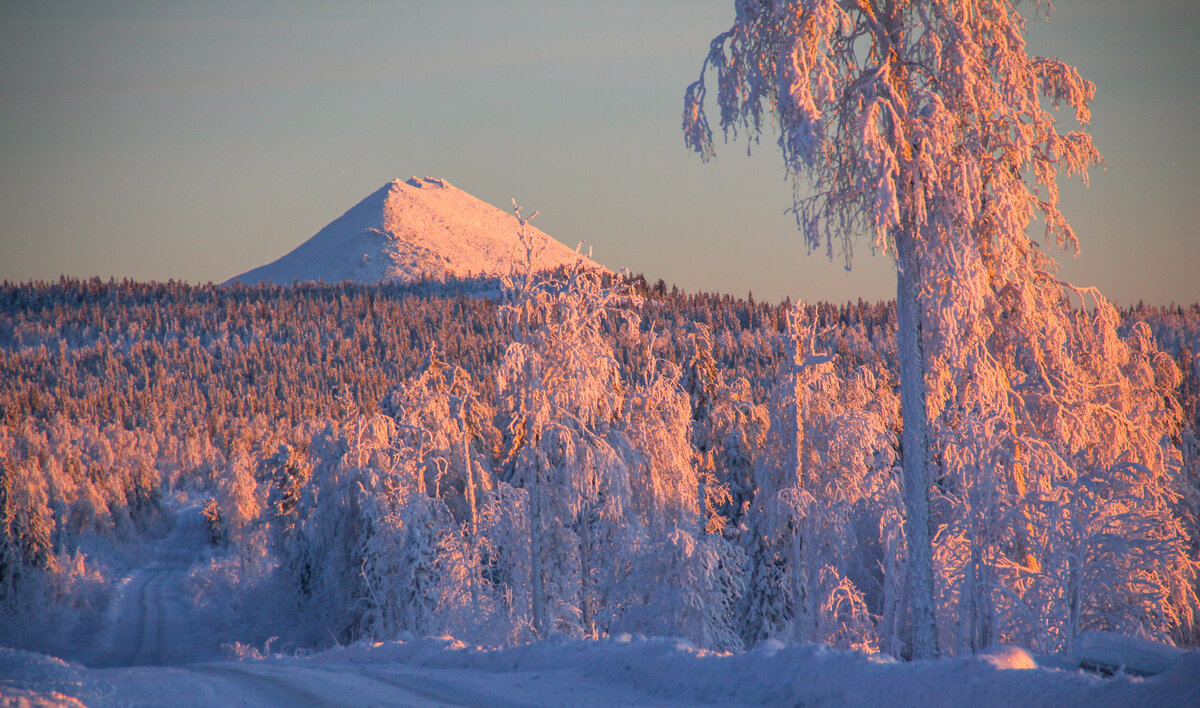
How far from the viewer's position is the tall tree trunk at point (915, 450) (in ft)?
35.3

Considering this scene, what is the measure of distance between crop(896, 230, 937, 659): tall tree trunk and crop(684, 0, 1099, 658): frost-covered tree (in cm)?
2

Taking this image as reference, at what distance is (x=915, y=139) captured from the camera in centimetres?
1055

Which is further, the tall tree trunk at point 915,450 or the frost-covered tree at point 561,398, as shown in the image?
the frost-covered tree at point 561,398

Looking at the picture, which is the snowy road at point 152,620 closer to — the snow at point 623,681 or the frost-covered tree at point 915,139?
the snow at point 623,681

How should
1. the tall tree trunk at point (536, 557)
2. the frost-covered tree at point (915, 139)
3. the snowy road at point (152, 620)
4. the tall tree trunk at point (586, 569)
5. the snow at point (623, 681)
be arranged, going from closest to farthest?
the snow at point (623, 681), the frost-covered tree at point (915, 139), the tall tree trunk at point (536, 557), the tall tree trunk at point (586, 569), the snowy road at point (152, 620)

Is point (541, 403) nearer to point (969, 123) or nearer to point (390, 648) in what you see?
point (390, 648)

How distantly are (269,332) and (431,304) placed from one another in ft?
122

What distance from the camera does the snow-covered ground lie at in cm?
614

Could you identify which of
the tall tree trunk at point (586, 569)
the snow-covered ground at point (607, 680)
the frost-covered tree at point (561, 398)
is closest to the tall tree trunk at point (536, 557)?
the frost-covered tree at point (561, 398)

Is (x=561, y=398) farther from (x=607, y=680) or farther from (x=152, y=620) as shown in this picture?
(x=152, y=620)

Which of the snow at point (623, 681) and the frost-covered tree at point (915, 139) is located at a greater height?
the frost-covered tree at point (915, 139)

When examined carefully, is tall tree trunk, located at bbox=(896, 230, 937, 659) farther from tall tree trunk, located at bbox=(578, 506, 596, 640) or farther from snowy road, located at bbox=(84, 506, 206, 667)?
snowy road, located at bbox=(84, 506, 206, 667)

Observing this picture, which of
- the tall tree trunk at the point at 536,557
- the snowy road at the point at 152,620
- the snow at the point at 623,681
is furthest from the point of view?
the snowy road at the point at 152,620

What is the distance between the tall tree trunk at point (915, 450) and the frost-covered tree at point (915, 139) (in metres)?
0.02
